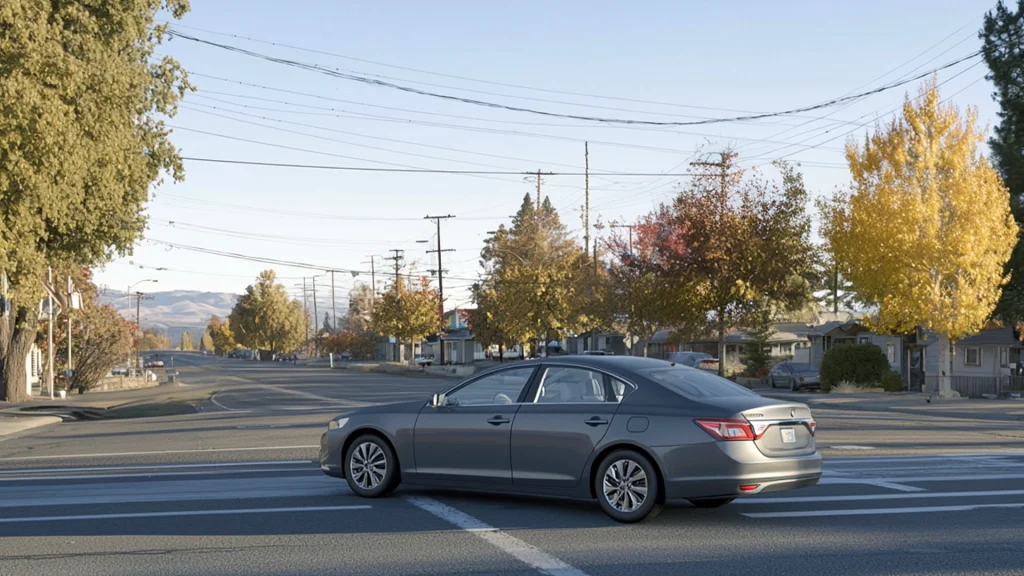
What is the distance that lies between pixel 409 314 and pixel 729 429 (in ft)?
307

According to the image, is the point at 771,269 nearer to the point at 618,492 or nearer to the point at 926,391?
the point at 926,391

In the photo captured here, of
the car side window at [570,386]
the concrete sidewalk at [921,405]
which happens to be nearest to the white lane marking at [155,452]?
the car side window at [570,386]

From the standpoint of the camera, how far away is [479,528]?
9.82m

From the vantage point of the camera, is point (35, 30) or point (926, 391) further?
point (926, 391)

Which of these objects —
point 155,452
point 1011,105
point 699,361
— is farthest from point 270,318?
point 155,452

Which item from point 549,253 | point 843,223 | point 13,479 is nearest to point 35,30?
point 13,479

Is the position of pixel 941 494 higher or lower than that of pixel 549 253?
lower

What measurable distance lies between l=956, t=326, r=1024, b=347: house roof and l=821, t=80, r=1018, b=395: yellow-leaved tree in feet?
41.0

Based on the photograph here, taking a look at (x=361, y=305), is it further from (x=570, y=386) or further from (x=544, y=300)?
(x=570, y=386)

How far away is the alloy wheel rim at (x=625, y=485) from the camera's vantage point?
32.8ft

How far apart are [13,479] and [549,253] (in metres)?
92.8

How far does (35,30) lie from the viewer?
26.1 metres

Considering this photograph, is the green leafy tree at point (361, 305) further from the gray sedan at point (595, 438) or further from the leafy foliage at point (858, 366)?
the gray sedan at point (595, 438)

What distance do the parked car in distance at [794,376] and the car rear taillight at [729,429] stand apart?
130ft
